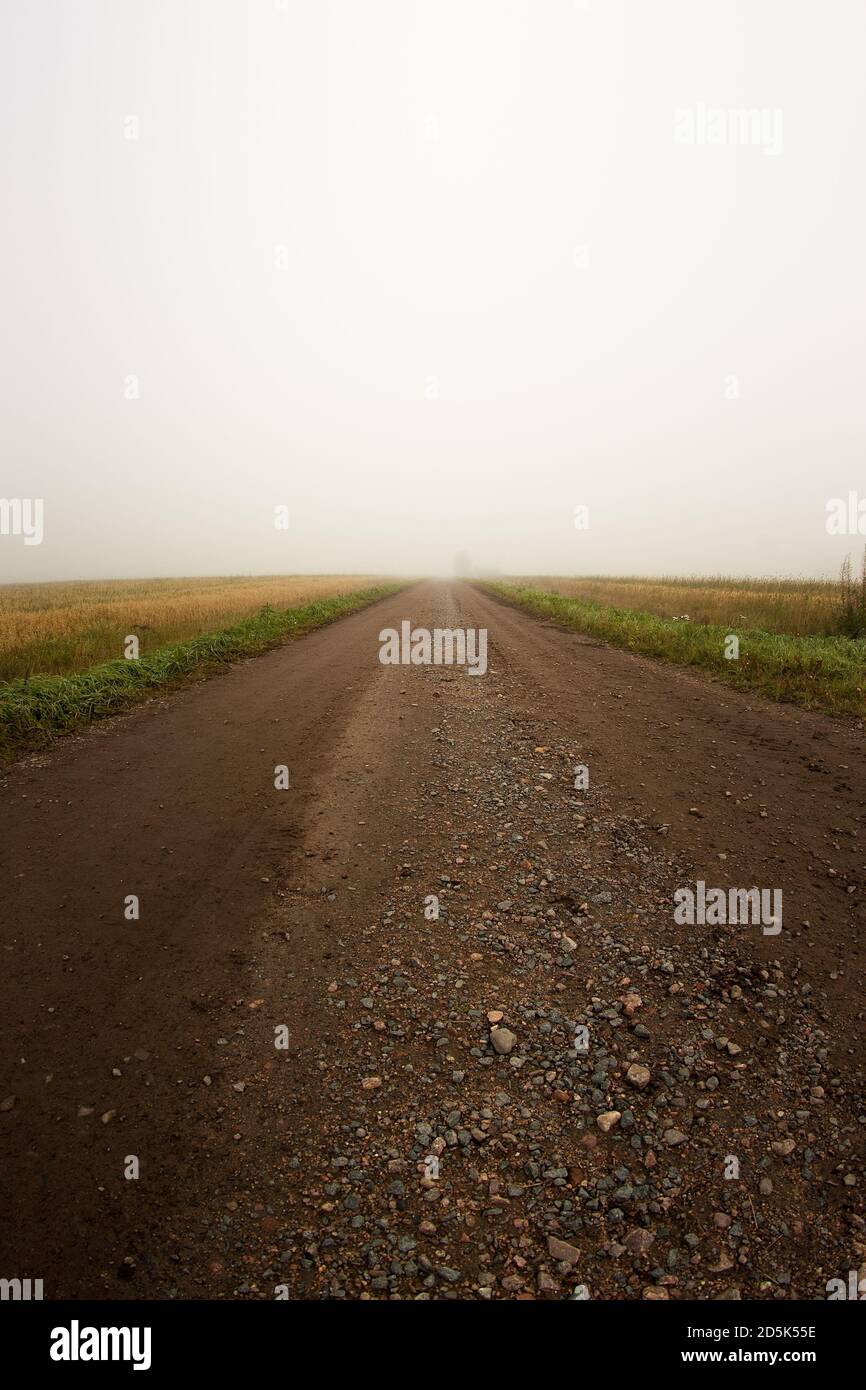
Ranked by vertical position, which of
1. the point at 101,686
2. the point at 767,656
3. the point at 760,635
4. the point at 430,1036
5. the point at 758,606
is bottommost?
the point at 430,1036

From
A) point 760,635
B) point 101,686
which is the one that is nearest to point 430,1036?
point 101,686

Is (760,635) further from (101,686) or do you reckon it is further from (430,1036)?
(101,686)

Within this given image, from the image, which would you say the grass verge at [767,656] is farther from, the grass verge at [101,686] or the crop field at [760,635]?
the grass verge at [101,686]

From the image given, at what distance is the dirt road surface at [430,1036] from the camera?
2213 millimetres

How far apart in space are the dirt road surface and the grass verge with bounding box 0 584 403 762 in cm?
181

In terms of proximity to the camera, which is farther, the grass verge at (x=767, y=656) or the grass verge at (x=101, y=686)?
the grass verge at (x=767, y=656)

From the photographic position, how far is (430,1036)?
3172 millimetres

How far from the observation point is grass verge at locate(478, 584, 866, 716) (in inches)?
377

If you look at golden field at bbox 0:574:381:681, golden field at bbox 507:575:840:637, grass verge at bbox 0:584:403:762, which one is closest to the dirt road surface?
grass verge at bbox 0:584:403:762

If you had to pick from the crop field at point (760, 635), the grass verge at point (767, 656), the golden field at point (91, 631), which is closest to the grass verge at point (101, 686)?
the golden field at point (91, 631)

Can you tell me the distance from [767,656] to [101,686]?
42.0 ft

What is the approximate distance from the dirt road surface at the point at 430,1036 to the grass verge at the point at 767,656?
330 centimetres

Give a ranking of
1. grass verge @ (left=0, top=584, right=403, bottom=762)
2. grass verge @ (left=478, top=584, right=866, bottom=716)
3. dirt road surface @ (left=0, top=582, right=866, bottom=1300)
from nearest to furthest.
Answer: dirt road surface @ (left=0, top=582, right=866, bottom=1300) < grass verge @ (left=0, top=584, right=403, bottom=762) < grass verge @ (left=478, top=584, right=866, bottom=716)

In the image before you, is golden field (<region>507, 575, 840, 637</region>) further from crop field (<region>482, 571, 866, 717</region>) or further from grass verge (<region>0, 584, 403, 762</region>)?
grass verge (<region>0, 584, 403, 762</region>)
